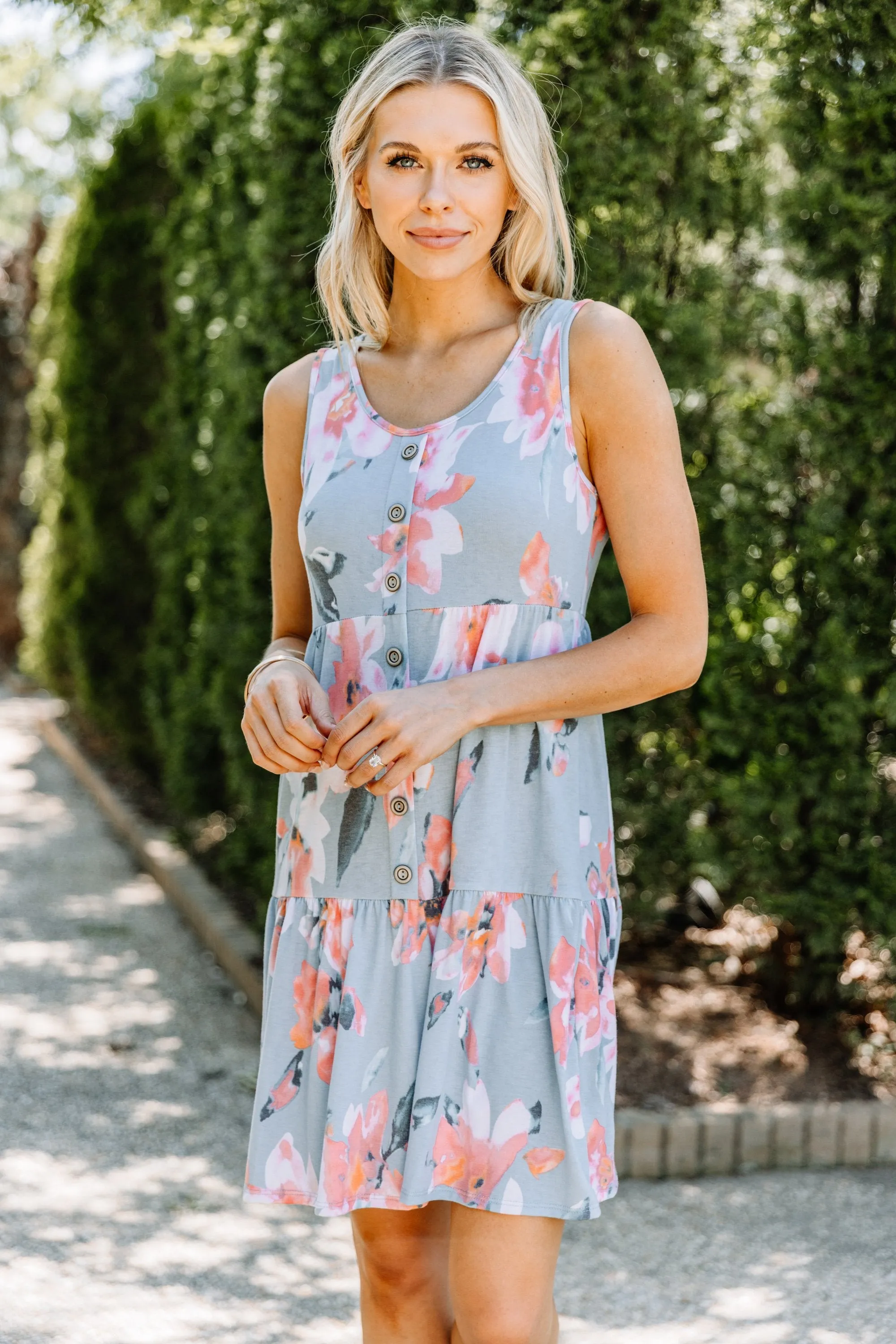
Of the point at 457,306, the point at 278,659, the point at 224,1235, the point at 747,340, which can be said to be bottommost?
the point at 224,1235

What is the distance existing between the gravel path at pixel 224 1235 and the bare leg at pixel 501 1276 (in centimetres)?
120

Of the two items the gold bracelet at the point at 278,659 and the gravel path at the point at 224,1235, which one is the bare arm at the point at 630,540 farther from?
the gravel path at the point at 224,1235

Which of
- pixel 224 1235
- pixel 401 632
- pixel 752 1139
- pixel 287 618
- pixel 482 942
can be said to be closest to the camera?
pixel 482 942


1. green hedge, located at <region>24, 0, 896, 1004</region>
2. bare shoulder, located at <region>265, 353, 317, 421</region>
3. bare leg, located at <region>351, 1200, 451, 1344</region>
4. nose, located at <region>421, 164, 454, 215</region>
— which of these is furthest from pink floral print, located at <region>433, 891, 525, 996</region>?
green hedge, located at <region>24, 0, 896, 1004</region>

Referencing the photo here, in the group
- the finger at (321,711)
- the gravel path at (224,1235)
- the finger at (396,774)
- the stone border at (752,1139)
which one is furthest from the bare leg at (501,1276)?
the stone border at (752,1139)

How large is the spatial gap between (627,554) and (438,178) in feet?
1.93

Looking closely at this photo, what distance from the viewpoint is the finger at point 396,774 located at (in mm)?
1855

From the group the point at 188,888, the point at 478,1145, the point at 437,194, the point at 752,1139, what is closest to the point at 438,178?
the point at 437,194

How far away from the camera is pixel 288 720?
1961 millimetres

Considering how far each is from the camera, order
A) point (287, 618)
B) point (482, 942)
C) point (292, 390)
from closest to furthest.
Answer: point (482, 942), point (292, 390), point (287, 618)

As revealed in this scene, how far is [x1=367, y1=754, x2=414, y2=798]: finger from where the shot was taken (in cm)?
186

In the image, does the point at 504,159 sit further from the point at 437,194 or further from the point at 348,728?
the point at 348,728

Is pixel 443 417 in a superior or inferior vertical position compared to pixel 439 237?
inferior

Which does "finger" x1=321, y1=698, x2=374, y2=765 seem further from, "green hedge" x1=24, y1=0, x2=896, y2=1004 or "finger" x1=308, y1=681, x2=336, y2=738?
"green hedge" x1=24, y1=0, x2=896, y2=1004
